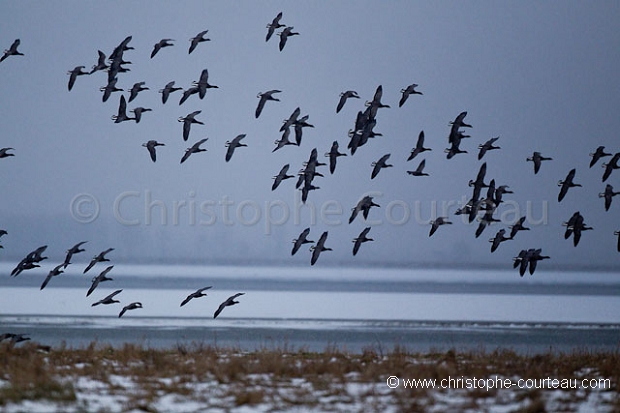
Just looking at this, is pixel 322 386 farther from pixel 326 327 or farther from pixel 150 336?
pixel 326 327

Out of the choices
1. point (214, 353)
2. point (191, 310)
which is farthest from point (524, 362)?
point (191, 310)

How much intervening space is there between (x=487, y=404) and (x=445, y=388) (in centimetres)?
123

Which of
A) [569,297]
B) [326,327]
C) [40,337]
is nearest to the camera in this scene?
[40,337]

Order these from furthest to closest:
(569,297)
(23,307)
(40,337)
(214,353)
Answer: (569,297) → (23,307) → (40,337) → (214,353)

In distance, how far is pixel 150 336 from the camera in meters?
28.6

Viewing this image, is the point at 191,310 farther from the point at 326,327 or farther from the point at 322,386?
the point at 322,386

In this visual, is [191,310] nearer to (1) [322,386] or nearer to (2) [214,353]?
(2) [214,353]

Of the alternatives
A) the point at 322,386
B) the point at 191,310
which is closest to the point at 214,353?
the point at 322,386

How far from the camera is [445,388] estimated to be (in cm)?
1284

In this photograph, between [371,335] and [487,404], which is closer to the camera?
[487,404]

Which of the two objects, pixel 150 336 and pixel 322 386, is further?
pixel 150 336

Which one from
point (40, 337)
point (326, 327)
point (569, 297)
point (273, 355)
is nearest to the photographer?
point (273, 355)

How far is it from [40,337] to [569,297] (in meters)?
40.7

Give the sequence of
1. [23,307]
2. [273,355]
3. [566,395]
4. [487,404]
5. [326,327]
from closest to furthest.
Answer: [487,404], [566,395], [273,355], [326,327], [23,307]
